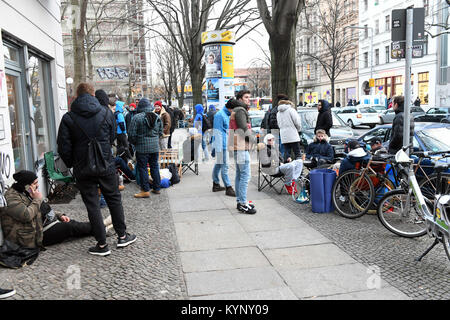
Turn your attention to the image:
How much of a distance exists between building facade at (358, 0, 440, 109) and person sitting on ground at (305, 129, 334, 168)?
1241 inches

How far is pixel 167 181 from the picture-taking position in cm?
912

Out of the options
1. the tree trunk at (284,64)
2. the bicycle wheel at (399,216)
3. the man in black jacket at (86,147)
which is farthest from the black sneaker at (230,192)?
the tree trunk at (284,64)

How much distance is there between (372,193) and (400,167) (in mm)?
787

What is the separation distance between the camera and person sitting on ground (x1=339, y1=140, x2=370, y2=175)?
6.48 metres

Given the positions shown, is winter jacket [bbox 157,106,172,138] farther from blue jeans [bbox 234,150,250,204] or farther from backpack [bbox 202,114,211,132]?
backpack [bbox 202,114,211,132]

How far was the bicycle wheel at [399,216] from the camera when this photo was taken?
5359 millimetres

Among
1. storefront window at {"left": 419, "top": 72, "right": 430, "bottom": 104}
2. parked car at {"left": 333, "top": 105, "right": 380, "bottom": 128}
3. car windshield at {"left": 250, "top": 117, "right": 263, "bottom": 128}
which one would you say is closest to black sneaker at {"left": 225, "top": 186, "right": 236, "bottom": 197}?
car windshield at {"left": 250, "top": 117, "right": 263, "bottom": 128}

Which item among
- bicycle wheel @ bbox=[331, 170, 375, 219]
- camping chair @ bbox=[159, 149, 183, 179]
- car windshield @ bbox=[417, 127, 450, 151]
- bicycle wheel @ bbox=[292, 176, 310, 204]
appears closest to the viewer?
bicycle wheel @ bbox=[331, 170, 375, 219]

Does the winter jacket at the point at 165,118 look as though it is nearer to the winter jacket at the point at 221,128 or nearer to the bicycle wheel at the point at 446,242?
the winter jacket at the point at 221,128

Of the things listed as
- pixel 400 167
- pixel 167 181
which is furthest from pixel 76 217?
pixel 400 167

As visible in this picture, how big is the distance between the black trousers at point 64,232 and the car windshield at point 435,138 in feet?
17.9

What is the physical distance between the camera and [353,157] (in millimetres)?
6539

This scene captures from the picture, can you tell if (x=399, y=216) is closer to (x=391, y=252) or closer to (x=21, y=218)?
(x=391, y=252)
